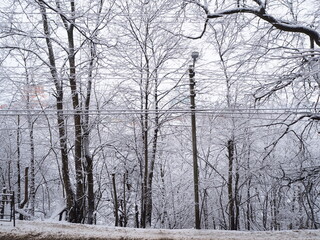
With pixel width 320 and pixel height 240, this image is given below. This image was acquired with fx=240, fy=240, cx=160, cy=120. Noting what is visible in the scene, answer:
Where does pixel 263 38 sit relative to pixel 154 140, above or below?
above

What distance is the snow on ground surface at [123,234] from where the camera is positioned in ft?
18.0

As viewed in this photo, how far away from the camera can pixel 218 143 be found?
12.6 m

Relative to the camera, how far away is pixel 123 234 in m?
5.67

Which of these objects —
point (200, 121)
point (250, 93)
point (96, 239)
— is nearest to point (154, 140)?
point (200, 121)

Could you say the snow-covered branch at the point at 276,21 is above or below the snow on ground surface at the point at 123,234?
above

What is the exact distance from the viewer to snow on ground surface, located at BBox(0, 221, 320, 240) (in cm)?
548

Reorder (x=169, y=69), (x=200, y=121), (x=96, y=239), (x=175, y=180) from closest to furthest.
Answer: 1. (x=96, y=239)
2. (x=169, y=69)
3. (x=200, y=121)
4. (x=175, y=180)

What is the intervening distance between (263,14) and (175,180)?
12773 millimetres

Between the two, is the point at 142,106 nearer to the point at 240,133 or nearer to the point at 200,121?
the point at 200,121

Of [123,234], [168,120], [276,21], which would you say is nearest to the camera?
[276,21]

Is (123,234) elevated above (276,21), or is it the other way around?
(276,21)

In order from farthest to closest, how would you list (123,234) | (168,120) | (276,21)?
(168,120) → (123,234) → (276,21)

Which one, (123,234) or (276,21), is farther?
(123,234)

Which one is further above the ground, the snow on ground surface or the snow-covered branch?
the snow-covered branch
